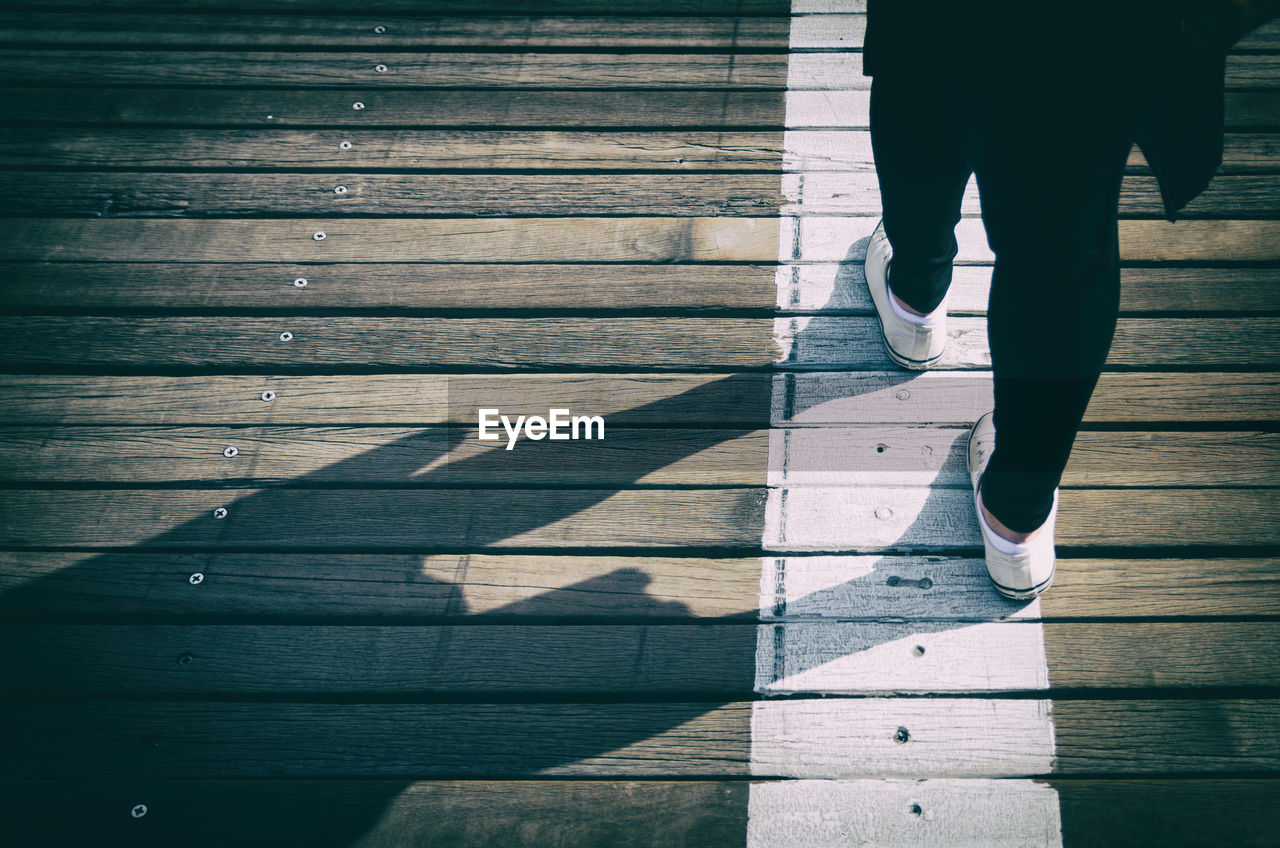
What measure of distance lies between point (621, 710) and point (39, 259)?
6.31 feet

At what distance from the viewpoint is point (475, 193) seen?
6.48 ft

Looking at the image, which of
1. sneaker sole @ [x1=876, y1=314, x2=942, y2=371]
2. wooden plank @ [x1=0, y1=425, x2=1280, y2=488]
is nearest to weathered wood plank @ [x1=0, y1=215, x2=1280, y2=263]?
sneaker sole @ [x1=876, y1=314, x2=942, y2=371]

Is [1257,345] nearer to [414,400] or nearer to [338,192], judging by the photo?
[414,400]

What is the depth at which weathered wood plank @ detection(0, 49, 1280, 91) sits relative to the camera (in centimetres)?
217

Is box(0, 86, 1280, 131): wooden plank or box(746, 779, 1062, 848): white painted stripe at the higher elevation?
box(0, 86, 1280, 131): wooden plank

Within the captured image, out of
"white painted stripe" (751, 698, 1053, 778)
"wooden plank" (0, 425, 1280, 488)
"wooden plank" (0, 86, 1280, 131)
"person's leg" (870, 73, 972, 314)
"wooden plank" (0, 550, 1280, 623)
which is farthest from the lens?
"wooden plank" (0, 86, 1280, 131)

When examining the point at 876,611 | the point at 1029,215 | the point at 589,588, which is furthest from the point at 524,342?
the point at 1029,215

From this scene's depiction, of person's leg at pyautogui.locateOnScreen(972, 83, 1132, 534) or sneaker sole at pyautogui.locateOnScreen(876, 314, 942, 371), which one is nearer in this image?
person's leg at pyautogui.locateOnScreen(972, 83, 1132, 534)

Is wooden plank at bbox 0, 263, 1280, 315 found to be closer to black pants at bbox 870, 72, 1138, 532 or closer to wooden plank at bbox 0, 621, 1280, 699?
black pants at bbox 870, 72, 1138, 532

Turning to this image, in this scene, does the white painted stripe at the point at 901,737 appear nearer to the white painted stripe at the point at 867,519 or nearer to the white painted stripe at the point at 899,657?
the white painted stripe at the point at 899,657

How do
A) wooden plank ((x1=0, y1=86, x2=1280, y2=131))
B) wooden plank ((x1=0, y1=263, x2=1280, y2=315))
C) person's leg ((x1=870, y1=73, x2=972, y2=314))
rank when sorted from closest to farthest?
person's leg ((x1=870, y1=73, x2=972, y2=314)) → wooden plank ((x1=0, y1=263, x2=1280, y2=315)) → wooden plank ((x1=0, y1=86, x2=1280, y2=131))

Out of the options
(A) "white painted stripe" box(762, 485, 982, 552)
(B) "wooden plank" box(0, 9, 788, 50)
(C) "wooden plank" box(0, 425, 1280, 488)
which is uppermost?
(B) "wooden plank" box(0, 9, 788, 50)

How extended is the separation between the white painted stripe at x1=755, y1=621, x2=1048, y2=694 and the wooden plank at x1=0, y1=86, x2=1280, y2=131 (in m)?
1.44

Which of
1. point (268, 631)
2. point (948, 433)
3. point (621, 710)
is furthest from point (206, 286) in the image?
point (948, 433)
